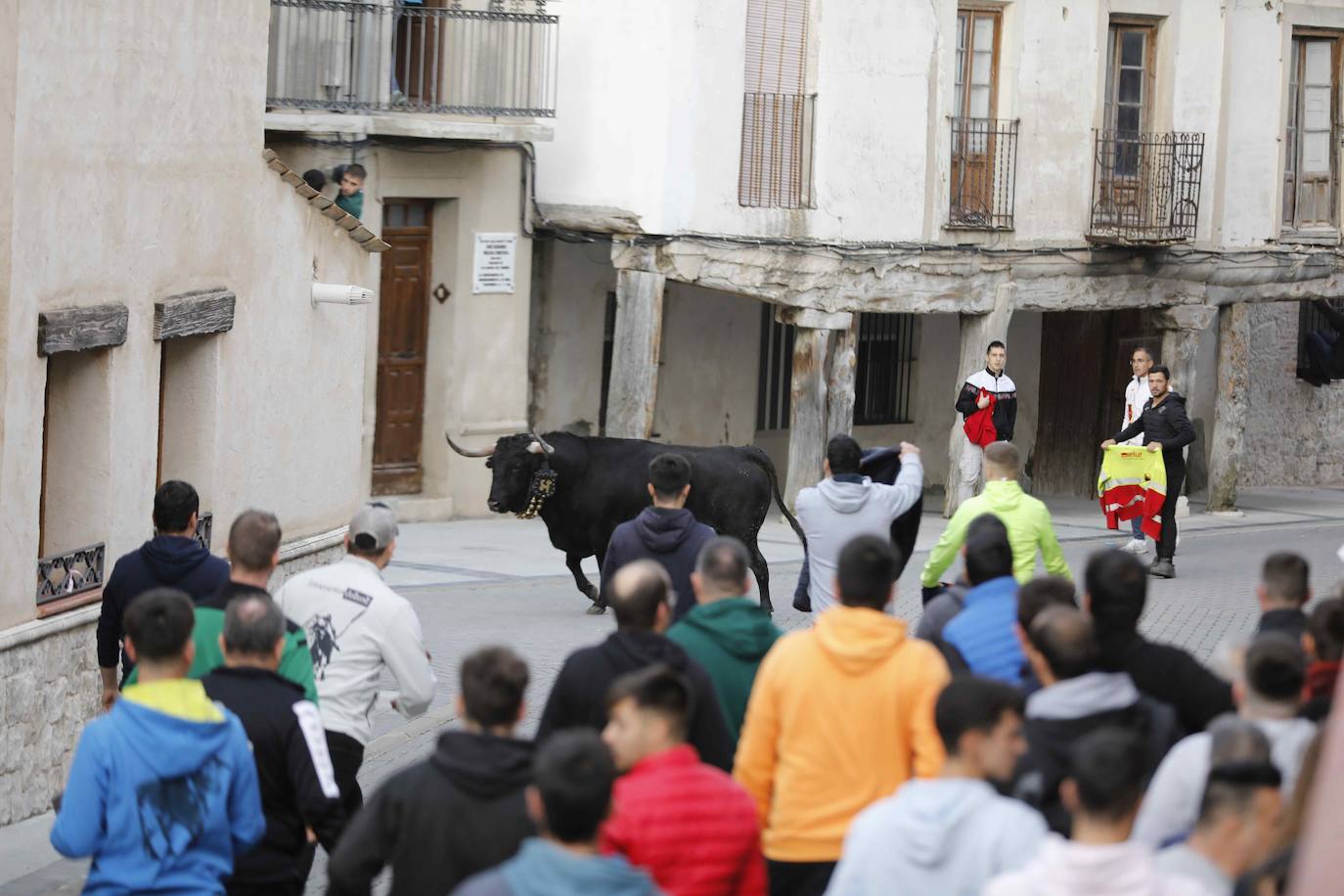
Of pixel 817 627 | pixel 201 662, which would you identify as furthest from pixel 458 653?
pixel 817 627

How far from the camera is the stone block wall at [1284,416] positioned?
29.0 metres

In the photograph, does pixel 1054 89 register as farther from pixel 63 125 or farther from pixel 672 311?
pixel 63 125

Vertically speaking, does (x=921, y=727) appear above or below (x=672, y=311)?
below

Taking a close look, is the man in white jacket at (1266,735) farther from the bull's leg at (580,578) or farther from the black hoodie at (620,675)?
the bull's leg at (580,578)

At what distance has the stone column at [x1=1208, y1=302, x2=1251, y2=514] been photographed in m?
25.7

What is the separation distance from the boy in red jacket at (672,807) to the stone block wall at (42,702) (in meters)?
5.92

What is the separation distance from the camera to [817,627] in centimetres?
675

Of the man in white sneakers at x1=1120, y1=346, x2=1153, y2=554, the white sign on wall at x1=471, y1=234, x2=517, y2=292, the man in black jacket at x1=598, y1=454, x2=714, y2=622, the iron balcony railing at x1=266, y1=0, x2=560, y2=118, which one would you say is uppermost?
the iron balcony railing at x1=266, y1=0, x2=560, y2=118

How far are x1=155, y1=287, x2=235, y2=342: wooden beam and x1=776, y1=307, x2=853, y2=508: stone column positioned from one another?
990cm

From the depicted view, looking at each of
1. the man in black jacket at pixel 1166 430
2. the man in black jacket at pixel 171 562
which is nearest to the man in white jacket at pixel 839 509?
the man in black jacket at pixel 171 562

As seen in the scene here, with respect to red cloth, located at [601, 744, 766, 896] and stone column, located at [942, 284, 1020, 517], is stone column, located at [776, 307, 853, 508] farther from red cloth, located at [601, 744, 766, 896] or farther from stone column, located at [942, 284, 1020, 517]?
red cloth, located at [601, 744, 766, 896]

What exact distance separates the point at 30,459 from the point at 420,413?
11.8 m

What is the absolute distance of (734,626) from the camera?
24.1 feet

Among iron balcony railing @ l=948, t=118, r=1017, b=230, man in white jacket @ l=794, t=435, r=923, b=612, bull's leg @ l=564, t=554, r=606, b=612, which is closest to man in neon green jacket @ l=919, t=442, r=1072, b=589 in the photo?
man in white jacket @ l=794, t=435, r=923, b=612
